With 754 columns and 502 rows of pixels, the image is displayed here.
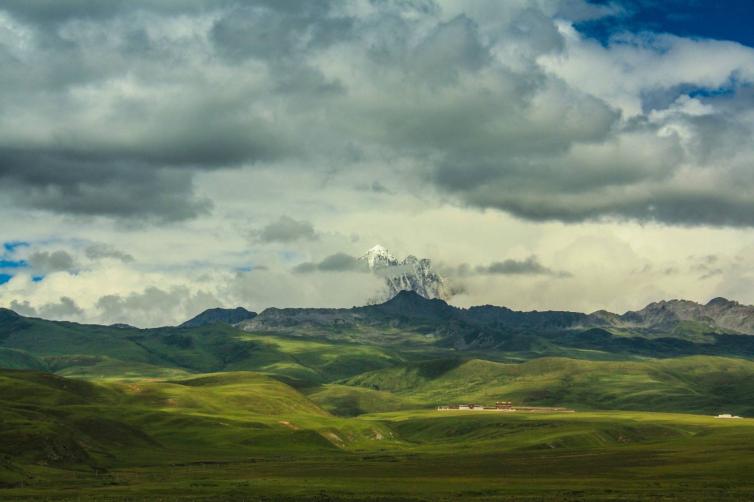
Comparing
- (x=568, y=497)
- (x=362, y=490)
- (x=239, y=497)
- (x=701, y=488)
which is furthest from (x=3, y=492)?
(x=701, y=488)

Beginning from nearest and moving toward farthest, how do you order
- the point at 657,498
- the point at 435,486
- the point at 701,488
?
the point at 657,498
the point at 701,488
the point at 435,486

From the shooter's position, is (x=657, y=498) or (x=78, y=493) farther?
(x=78, y=493)

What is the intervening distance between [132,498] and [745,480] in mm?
126757

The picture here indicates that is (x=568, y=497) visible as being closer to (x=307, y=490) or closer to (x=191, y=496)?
(x=307, y=490)

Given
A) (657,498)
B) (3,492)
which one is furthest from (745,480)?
(3,492)

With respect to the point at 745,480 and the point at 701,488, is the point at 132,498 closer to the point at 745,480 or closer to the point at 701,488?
the point at 701,488

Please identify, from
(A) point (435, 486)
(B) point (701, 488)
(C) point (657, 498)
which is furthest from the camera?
(A) point (435, 486)

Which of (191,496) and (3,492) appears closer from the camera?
(191,496)

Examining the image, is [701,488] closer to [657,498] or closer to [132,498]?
[657,498]

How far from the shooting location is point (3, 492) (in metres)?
185

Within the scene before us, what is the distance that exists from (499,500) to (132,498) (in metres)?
67.2

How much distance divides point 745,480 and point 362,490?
8250 centimetres

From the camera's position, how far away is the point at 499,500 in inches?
6452

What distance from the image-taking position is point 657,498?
16350cm
